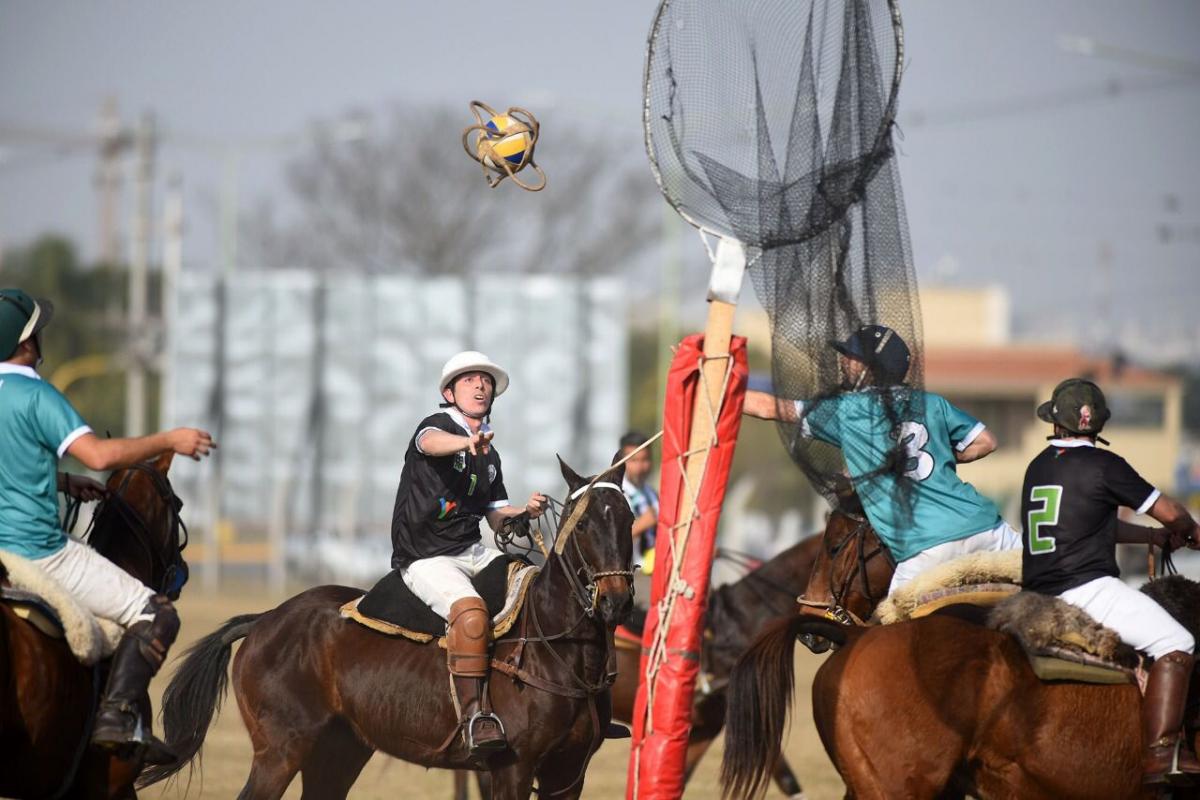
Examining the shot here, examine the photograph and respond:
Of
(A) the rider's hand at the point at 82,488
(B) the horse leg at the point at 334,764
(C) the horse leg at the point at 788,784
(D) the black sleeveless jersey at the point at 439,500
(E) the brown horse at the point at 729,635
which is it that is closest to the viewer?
(A) the rider's hand at the point at 82,488

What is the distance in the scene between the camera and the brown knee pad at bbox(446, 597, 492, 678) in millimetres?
7520

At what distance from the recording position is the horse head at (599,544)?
7.29m

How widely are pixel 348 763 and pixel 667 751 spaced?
117 inches

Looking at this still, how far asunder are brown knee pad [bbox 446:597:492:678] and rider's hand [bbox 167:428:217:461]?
174 cm

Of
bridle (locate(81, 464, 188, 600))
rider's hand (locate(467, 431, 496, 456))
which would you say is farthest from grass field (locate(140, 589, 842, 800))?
rider's hand (locate(467, 431, 496, 456))

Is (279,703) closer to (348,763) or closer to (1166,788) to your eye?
(348,763)

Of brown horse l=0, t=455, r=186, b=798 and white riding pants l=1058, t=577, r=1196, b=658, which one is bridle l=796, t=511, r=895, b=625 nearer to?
white riding pants l=1058, t=577, r=1196, b=658

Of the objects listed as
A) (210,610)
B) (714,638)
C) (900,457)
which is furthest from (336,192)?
(900,457)

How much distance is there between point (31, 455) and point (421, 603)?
2.38 m

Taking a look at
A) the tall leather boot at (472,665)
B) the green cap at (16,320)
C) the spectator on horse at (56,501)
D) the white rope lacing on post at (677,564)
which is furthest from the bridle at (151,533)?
the white rope lacing on post at (677,564)

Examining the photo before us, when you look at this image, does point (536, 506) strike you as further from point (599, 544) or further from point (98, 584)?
point (98, 584)

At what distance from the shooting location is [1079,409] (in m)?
6.89

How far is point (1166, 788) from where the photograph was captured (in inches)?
254

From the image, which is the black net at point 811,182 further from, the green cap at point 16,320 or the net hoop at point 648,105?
the green cap at point 16,320
